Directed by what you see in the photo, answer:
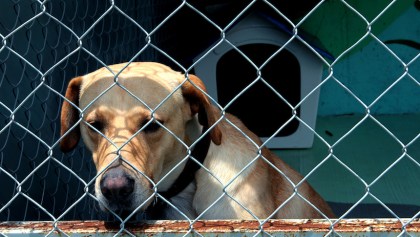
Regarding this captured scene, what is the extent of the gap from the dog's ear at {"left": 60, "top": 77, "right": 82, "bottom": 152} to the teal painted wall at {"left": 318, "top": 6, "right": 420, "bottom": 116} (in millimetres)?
3941

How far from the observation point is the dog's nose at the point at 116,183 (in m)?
2.25

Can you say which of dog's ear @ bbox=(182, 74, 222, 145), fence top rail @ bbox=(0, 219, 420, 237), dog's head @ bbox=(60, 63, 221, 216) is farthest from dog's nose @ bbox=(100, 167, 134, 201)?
dog's ear @ bbox=(182, 74, 222, 145)

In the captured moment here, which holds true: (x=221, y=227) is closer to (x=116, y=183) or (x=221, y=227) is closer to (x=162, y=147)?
(x=116, y=183)

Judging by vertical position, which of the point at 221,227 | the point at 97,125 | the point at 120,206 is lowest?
the point at 221,227

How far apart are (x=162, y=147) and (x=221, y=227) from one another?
1.82 feet

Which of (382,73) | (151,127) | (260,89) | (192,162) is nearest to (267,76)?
(260,89)

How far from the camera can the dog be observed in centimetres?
233

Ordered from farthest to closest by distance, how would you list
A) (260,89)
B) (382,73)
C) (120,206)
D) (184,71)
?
(382,73)
(260,89)
(184,71)
(120,206)

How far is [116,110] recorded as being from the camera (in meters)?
2.56

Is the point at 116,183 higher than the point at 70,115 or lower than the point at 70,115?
lower

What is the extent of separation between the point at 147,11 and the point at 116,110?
2.94m

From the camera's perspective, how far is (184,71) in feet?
8.63

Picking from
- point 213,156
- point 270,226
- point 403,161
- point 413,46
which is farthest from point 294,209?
point 413,46

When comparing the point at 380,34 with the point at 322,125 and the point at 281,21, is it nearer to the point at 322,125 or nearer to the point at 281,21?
the point at 322,125
